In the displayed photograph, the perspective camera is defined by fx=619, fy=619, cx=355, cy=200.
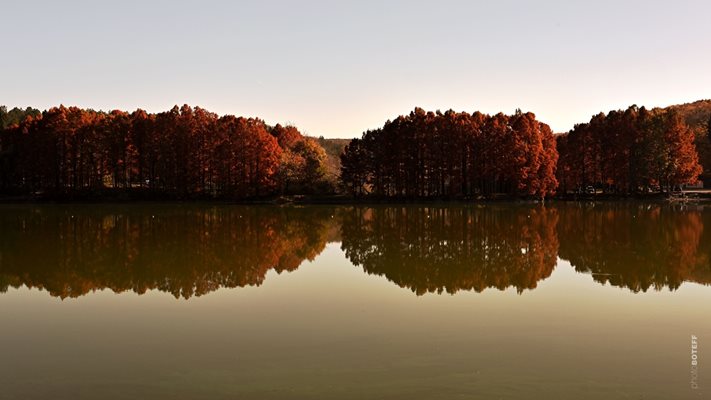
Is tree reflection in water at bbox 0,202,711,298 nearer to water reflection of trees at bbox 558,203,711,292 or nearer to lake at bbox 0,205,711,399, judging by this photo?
water reflection of trees at bbox 558,203,711,292

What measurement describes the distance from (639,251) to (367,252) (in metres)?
13.3

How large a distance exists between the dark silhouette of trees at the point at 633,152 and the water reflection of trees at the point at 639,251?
49135mm

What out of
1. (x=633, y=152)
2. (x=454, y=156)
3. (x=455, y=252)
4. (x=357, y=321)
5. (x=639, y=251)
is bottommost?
(x=357, y=321)

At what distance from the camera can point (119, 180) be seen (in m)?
107

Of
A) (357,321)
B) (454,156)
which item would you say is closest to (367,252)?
(357,321)

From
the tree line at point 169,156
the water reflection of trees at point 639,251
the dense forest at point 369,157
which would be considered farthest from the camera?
the tree line at point 169,156

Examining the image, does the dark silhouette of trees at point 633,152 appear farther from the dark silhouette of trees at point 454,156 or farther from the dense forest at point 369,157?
the dark silhouette of trees at point 454,156

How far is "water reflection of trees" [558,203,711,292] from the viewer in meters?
22.6

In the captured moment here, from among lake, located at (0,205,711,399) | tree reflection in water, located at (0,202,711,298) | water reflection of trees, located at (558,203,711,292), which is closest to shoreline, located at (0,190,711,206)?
tree reflection in water, located at (0,202,711,298)

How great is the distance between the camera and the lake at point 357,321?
35.5 ft

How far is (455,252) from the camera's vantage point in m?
29.7

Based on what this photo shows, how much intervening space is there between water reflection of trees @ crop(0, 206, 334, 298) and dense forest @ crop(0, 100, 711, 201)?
156ft

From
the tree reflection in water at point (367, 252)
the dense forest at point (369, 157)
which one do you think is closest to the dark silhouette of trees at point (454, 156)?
the dense forest at point (369, 157)

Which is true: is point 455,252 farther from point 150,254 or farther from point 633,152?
point 633,152
